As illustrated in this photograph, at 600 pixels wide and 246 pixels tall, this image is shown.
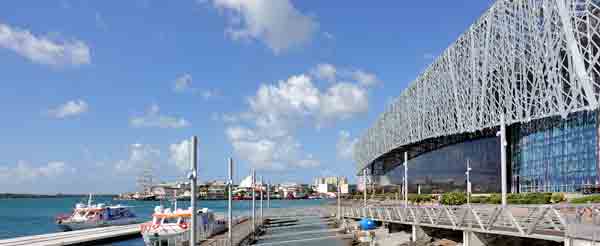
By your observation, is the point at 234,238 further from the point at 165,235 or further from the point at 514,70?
the point at 514,70

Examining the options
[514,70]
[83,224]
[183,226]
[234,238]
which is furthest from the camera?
[83,224]

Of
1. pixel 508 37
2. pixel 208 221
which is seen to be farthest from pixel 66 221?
pixel 508 37

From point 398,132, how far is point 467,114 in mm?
37492

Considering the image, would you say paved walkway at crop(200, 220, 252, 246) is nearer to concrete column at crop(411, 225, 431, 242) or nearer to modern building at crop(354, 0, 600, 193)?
concrete column at crop(411, 225, 431, 242)

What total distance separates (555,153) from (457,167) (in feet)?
104

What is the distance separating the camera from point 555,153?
63.6 metres

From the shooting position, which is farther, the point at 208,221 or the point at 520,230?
the point at 208,221

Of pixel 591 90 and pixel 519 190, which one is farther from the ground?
pixel 591 90

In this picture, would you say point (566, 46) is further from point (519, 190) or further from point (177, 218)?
point (177, 218)

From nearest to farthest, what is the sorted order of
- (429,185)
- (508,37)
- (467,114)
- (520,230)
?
1. (520,230)
2. (508,37)
3. (467,114)
4. (429,185)

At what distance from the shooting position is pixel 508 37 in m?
68.1

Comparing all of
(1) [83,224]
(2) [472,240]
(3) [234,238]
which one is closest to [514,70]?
(3) [234,238]

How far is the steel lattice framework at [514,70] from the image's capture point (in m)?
54.2

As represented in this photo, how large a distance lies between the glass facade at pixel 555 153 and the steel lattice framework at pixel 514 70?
2.69m
